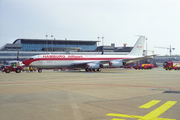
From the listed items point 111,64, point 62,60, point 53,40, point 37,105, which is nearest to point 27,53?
point 53,40

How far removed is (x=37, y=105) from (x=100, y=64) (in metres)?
37.8

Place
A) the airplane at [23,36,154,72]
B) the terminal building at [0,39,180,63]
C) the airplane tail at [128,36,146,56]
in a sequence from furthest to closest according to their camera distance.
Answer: the terminal building at [0,39,180,63] < the airplane tail at [128,36,146,56] < the airplane at [23,36,154,72]

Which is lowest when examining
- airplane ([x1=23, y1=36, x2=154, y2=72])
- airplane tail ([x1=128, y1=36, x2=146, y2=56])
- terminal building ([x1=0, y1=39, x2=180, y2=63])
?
airplane ([x1=23, y1=36, x2=154, y2=72])

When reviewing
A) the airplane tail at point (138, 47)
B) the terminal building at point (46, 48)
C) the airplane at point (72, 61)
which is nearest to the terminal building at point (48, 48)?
the terminal building at point (46, 48)

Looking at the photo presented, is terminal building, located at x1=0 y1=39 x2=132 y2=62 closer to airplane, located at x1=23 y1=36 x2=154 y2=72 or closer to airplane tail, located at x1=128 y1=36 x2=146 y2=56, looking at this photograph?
airplane tail, located at x1=128 y1=36 x2=146 y2=56

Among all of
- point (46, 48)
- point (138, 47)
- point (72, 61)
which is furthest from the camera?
point (46, 48)

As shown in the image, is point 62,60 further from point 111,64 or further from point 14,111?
point 14,111

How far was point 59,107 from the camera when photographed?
845cm

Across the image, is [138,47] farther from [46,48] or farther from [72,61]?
[46,48]

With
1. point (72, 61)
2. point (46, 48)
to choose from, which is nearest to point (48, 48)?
point (46, 48)

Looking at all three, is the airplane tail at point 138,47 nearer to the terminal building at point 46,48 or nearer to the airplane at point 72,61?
the airplane at point 72,61

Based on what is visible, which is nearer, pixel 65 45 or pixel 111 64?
pixel 111 64

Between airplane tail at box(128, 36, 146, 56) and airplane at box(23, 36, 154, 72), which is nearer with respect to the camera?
airplane at box(23, 36, 154, 72)

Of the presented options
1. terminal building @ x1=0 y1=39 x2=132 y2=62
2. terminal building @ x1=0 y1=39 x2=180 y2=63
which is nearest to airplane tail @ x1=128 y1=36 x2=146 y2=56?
terminal building @ x1=0 y1=39 x2=180 y2=63
